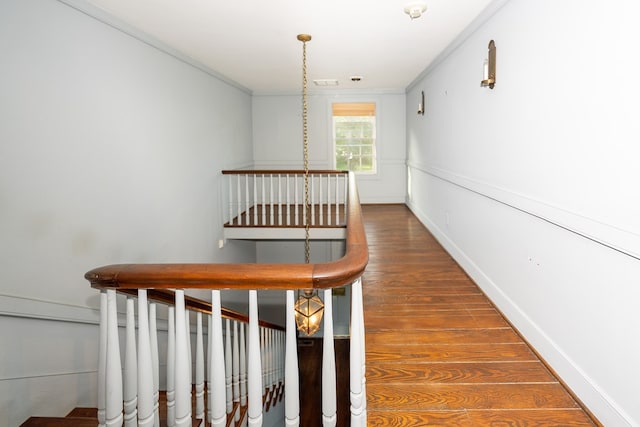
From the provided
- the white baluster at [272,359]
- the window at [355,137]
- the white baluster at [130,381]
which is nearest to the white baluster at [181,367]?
the white baluster at [130,381]

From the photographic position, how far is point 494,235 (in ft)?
11.5

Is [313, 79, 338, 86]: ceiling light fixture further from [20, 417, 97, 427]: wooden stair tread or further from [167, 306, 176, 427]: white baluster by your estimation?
[167, 306, 176, 427]: white baluster

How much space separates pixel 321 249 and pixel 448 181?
3.82 metres

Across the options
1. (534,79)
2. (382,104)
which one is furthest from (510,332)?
(382,104)

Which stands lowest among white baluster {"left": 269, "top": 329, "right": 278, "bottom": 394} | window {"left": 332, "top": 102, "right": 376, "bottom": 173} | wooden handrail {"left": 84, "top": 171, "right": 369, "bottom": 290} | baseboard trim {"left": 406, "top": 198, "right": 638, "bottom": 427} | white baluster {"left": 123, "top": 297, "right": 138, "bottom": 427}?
white baluster {"left": 269, "top": 329, "right": 278, "bottom": 394}

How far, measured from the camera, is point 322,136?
340 inches

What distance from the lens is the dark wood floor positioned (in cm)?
216

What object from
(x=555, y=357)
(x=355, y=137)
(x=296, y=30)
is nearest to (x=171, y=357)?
(x=555, y=357)

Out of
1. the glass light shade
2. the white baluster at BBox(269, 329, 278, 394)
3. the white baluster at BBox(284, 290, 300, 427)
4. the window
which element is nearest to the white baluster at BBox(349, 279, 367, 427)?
the white baluster at BBox(284, 290, 300, 427)

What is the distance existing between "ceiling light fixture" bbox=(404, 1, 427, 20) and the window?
17.0ft

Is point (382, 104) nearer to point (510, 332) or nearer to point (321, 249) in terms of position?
point (321, 249)

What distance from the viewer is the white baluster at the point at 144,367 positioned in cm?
125

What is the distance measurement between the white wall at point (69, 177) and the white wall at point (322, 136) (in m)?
4.05

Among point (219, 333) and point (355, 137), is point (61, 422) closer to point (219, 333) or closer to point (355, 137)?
point (219, 333)
